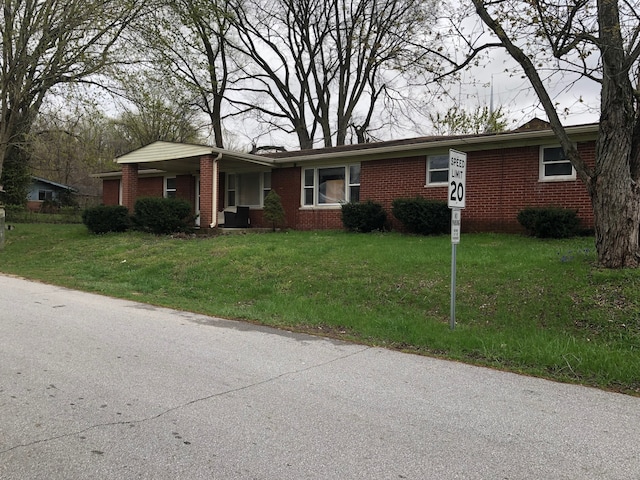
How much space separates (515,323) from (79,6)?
708 inches

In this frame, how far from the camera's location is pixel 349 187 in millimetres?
18562

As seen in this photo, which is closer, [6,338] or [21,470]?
[21,470]

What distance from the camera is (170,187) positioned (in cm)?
2461

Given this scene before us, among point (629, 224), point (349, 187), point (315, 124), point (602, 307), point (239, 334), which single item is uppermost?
point (315, 124)

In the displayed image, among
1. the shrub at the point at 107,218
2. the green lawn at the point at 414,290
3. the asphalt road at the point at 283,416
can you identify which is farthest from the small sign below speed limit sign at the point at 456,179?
the shrub at the point at 107,218

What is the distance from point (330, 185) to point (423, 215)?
5456 mm

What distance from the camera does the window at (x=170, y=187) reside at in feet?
80.0

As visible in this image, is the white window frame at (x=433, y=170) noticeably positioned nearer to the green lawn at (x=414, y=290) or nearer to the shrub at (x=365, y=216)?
the shrub at (x=365, y=216)

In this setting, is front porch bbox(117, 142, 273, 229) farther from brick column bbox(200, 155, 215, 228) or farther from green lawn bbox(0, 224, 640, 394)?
green lawn bbox(0, 224, 640, 394)

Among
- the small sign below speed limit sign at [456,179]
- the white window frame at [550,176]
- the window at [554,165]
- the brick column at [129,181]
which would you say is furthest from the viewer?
the brick column at [129,181]

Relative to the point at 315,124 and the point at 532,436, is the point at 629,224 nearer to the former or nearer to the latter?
the point at 532,436

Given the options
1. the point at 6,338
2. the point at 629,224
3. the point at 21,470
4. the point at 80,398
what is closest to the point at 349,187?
the point at 629,224

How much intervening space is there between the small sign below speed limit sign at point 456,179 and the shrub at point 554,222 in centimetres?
665

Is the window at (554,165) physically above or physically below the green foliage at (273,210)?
above
